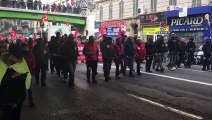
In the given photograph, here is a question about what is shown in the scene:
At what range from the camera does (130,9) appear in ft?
141

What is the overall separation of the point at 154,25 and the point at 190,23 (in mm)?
5394

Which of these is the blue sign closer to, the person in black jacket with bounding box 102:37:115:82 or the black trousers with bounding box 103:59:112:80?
the person in black jacket with bounding box 102:37:115:82

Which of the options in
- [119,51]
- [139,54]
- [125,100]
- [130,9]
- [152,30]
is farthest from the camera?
[130,9]

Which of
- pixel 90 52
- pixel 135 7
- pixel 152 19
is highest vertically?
pixel 135 7

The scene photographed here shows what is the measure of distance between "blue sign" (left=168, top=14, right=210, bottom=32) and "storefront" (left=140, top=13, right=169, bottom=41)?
0.83 meters

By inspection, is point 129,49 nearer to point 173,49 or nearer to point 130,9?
point 173,49

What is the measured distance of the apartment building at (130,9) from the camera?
3444 cm

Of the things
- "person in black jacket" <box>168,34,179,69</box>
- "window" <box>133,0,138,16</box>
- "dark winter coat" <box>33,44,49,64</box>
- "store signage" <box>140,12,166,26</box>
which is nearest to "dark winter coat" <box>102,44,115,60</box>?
"dark winter coat" <box>33,44,49,64</box>

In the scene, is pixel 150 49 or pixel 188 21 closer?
pixel 150 49

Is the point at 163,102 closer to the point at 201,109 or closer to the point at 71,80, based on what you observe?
the point at 201,109

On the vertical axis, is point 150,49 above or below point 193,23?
below

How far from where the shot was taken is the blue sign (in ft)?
102

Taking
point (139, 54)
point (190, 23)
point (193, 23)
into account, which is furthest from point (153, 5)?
A: point (139, 54)

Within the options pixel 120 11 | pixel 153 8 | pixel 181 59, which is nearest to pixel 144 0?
pixel 153 8
